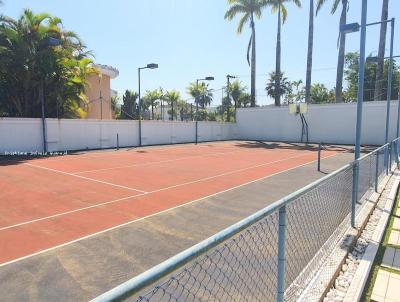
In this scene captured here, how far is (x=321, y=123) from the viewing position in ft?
119

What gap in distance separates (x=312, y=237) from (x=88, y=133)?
912 inches

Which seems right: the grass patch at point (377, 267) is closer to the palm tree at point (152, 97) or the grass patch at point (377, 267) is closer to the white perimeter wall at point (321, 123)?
the white perimeter wall at point (321, 123)

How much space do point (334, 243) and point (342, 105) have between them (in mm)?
31957

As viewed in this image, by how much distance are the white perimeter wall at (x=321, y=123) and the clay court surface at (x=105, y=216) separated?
20546 millimetres

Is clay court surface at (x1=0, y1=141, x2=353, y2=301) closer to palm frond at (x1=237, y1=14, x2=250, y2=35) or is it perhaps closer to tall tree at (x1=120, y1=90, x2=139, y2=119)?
palm frond at (x1=237, y1=14, x2=250, y2=35)

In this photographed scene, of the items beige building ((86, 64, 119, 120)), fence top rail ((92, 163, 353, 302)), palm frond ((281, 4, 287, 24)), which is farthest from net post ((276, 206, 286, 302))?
palm frond ((281, 4, 287, 24))

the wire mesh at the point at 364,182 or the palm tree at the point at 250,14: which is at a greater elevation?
the palm tree at the point at 250,14

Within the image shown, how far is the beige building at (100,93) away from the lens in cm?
3338

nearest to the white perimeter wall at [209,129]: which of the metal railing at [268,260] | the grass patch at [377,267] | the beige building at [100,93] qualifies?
the beige building at [100,93]

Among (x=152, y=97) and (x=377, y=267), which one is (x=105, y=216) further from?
(x=152, y=97)

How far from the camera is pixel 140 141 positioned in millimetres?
30703

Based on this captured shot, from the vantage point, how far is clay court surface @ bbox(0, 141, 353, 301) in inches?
200

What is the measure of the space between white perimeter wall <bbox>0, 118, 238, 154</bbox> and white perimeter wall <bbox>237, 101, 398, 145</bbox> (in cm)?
594

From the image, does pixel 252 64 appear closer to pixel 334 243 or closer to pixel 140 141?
pixel 140 141
